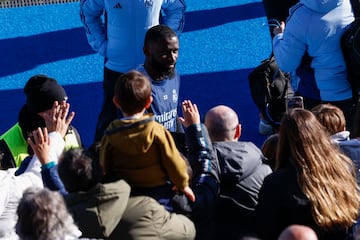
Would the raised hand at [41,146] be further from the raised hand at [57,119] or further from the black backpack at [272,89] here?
the black backpack at [272,89]

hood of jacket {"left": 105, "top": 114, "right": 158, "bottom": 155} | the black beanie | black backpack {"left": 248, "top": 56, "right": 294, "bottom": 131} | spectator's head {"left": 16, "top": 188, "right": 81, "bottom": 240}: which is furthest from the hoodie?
black backpack {"left": 248, "top": 56, "right": 294, "bottom": 131}

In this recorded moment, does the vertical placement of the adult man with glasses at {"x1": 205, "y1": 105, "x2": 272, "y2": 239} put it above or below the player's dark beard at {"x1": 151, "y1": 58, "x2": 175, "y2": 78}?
below

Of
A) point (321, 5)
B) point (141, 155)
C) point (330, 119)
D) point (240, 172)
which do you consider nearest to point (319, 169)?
point (240, 172)

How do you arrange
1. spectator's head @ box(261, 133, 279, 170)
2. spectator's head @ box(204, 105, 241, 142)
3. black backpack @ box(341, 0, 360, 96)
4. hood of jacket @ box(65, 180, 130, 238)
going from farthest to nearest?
1. black backpack @ box(341, 0, 360, 96)
2. spectator's head @ box(261, 133, 279, 170)
3. spectator's head @ box(204, 105, 241, 142)
4. hood of jacket @ box(65, 180, 130, 238)

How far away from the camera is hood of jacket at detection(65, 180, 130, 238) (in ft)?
9.77

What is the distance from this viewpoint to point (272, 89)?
5223 millimetres

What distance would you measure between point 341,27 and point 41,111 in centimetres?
199

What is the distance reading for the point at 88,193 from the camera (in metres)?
2.99

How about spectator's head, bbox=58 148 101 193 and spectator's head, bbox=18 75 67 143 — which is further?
spectator's head, bbox=18 75 67 143

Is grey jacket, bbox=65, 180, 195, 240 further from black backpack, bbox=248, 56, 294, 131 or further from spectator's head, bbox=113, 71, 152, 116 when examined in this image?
black backpack, bbox=248, 56, 294, 131

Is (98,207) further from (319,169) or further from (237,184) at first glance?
(319,169)

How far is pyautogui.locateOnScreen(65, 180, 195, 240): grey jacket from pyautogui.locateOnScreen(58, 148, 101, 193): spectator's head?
3 cm

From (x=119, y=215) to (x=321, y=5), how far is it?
217 cm

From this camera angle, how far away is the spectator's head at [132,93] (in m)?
3.29
